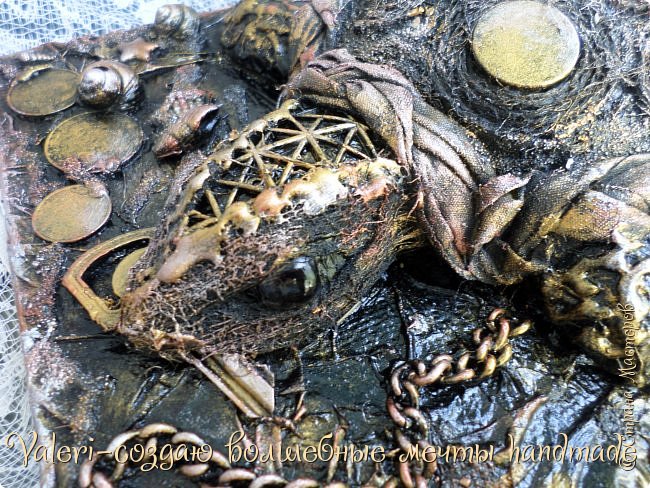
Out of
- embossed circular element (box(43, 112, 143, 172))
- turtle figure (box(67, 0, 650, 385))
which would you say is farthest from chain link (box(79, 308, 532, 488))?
embossed circular element (box(43, 112, 143, 172))

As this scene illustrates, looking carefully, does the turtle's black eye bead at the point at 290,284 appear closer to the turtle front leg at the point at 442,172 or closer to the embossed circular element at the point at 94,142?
the turtle front leg at the point at 442,172

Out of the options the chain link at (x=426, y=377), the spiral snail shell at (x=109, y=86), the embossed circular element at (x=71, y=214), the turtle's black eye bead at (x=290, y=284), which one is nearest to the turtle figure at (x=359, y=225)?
the turtle's black eye bead at (x=290, y=284)

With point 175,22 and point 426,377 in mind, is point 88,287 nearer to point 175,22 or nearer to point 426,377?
point 426,377

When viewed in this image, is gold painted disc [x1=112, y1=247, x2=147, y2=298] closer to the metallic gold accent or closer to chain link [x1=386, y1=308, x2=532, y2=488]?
the metallic gold accent

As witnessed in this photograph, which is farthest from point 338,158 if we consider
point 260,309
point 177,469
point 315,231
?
point 177,469

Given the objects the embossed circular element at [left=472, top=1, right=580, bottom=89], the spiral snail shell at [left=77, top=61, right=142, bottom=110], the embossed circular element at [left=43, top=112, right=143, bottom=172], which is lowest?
the embossed circular element at [left=43, top=112, right=143, bottom=172]
